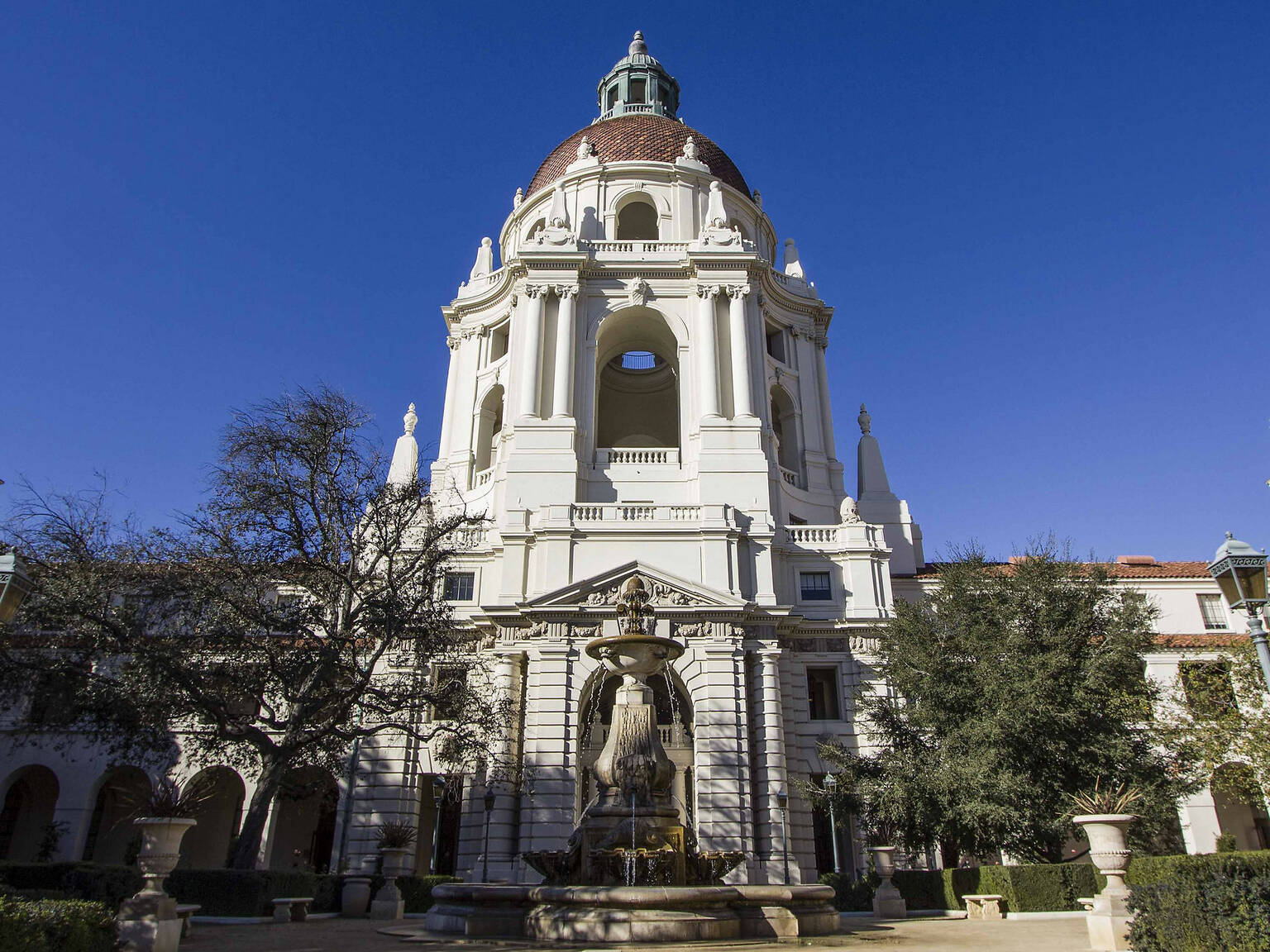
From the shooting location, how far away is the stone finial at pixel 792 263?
4956 centimetres

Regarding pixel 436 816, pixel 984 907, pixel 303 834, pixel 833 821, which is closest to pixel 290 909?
pixel 436 816

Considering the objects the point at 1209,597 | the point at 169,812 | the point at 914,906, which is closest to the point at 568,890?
the point at 169,812

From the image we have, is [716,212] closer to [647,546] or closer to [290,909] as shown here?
[647,546]

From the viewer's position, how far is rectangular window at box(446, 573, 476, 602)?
118 feet

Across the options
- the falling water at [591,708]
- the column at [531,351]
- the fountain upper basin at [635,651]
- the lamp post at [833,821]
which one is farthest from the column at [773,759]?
the column at [531,351]

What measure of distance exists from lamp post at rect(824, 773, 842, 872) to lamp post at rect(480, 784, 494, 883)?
11090mm

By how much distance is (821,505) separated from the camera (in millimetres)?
41969

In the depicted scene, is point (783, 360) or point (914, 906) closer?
Result: point (914, 906)

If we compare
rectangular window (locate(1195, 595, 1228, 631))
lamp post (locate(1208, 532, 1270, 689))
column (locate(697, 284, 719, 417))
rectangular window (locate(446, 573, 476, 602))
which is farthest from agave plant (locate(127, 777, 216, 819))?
rectangular window (locate(1195, 595, 1228, 631))

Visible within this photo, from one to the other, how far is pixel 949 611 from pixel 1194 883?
19098 mm

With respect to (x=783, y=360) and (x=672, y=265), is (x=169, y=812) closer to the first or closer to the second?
A: (x=672, y=265)

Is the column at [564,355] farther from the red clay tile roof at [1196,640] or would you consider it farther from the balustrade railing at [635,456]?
the red clay tile roof at [1196,640]

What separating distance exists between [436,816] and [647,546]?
13.2 metres

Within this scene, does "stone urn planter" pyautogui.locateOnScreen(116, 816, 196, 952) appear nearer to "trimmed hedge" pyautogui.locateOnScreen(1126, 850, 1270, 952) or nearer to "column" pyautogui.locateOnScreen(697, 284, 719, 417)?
"trimmed hedge" pyautogui.locateOnScreen(1126, 850, 1270, 952)
